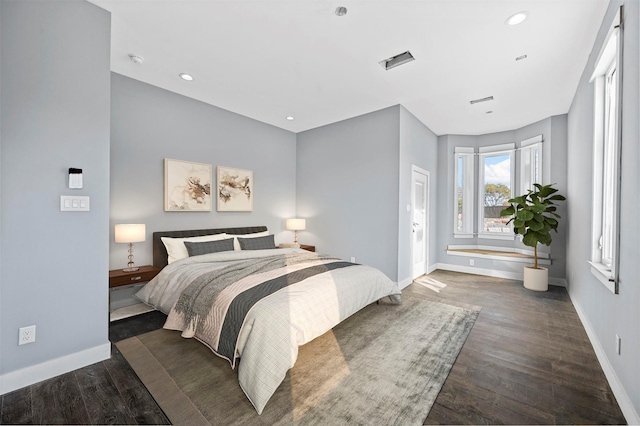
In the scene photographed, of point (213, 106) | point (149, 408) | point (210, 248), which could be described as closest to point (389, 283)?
point (210, 248)

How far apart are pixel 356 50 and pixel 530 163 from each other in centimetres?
452

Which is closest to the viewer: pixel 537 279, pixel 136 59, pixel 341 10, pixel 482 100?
pixel 341 10

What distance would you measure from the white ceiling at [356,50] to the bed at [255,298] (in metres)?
2.14

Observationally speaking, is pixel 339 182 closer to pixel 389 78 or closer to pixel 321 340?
pixel 389 78

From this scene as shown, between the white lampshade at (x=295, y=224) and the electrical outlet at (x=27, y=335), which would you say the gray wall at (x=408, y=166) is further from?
the electrical outlet at (x=27, y=335)

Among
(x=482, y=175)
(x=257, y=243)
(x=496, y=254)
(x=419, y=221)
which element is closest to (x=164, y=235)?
(x=257, y=243)

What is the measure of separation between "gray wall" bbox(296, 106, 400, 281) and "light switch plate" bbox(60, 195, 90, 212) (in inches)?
143

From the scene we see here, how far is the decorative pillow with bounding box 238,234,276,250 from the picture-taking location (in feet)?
13.8

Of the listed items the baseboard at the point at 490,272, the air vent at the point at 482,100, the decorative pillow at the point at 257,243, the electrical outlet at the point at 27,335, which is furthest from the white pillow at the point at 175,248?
the baseboard at the point at 490,272

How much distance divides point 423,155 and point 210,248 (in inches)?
161

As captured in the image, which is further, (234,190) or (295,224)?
(295,224)

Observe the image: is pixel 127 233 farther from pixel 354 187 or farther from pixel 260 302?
pixel 354 187

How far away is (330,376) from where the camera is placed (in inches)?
83.0

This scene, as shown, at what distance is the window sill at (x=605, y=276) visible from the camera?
194 centimetres
